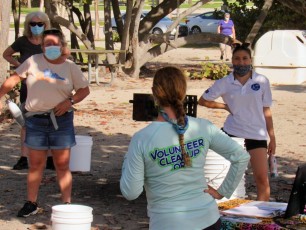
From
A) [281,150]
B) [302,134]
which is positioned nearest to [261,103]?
[281,150]

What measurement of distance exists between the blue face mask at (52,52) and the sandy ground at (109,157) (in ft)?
5.01

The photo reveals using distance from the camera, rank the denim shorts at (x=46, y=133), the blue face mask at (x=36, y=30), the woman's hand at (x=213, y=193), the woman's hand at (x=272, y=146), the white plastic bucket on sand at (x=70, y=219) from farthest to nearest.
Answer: the blue face mask at (x=36, y=30) → the woman's hand at (x=272, y=146) → the denim shorts at (x=46, y=133) → the white plastic bucket on sand at (x=70, y=219) → the woman's hand at (x=213, y=193)

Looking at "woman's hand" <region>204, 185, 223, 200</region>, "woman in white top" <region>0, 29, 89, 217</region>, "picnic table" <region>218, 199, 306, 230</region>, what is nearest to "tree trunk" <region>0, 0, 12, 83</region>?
"woman in white top" <region>0, 29, 89, 217</region>

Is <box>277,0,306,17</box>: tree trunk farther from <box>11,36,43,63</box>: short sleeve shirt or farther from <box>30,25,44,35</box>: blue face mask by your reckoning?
<box>11,36,43,63</box>: short sleeve shirt

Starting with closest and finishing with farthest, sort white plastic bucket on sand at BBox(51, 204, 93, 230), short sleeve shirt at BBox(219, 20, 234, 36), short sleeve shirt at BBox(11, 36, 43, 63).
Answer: white plastic bucket on sand at BBox(51, 204, 93, 230), short sleeve shirt at BBox(11, 36, 43, 63), short sleeve shirt at BBox(219, 20, 234, 36)

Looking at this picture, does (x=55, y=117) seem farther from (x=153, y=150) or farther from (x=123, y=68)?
(x=123, y=68)

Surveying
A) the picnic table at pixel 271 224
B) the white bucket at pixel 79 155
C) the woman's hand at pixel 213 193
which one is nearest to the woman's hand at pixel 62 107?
the white bucket at pixel 79 155

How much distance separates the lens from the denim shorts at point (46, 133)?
7434mm

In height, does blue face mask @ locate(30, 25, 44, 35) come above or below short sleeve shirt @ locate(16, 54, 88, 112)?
above

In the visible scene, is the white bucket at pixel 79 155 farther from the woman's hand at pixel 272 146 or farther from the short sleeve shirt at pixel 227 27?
the short sleeve shirt at pixel 227 27

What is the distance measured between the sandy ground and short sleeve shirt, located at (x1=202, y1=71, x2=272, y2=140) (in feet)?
4.21

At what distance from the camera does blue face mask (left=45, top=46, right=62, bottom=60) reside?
7.32m

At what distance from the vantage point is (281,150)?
38.5 ft

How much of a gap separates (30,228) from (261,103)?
2327mm
